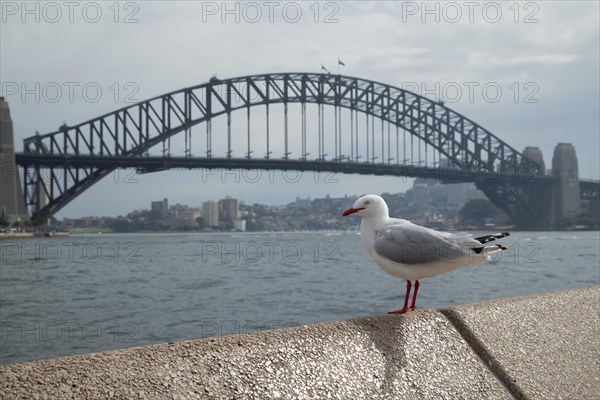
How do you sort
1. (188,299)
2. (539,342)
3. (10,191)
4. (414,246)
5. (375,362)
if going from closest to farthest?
(375,362), (539,342), (414,246), (188,299), (10,191)

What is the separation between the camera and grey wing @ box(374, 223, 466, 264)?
2.02 m

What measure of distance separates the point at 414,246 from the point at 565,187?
2370 inches

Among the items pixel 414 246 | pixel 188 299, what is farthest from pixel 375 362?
pixel 188 299

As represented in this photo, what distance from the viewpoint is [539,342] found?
6.15 feet

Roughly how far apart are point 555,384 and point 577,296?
21.5 inches

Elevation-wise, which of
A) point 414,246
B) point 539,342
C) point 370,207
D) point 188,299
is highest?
point 370,207

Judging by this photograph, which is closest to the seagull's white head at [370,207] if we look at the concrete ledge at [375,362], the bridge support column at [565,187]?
the concrete ledge at [375,362]

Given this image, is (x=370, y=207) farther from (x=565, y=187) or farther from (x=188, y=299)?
(x=565, y=187)

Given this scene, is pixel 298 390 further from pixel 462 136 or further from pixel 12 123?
pixel 462 136

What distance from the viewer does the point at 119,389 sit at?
1.23 metres

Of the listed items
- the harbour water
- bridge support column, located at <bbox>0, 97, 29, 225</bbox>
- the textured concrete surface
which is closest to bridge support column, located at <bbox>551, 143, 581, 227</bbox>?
the harbour water

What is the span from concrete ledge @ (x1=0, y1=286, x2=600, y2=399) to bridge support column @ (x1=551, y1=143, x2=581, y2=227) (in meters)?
57.9

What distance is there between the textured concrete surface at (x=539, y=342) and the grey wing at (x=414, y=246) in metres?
0.18

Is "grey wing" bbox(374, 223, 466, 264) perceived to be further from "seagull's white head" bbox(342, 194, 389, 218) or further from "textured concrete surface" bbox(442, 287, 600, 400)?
"textured concrete surface" bbox(442, 287, 600, 400)
